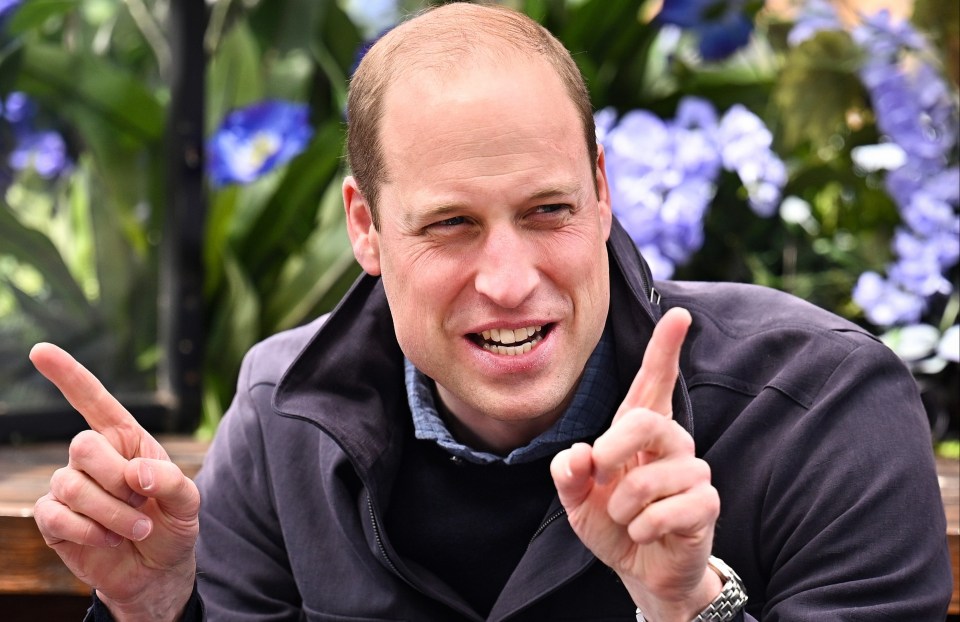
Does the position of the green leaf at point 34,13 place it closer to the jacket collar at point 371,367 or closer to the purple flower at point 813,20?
the jacket collar at point 371,367

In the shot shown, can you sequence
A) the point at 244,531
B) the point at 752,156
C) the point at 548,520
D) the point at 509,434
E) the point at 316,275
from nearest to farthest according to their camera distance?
the point at 548,520, the point at 509,434, the point at 244,531, the point at 752,156, the point at 316,275

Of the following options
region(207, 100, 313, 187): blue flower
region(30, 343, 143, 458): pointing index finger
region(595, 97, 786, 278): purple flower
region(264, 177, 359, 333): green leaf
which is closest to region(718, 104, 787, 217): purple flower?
region(595, 97, 786, 278): purple flower

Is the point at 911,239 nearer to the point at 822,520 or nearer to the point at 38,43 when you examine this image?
the point at 822,520

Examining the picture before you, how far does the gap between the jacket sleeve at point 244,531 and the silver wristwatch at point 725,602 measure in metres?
0.68

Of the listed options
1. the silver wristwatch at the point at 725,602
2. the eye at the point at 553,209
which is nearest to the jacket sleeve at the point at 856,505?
the silver wristwatch at the point at 725,602

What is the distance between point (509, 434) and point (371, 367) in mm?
213

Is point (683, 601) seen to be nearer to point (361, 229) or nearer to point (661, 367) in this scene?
point (661, 367)

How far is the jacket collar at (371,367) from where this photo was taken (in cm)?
155

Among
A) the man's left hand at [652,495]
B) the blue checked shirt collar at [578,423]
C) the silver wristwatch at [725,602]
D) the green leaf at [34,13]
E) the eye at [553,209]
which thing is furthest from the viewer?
the green leaf at [34,13]

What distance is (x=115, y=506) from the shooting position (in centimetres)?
133

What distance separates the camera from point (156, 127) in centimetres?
276

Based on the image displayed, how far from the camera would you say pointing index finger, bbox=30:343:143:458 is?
1337mm

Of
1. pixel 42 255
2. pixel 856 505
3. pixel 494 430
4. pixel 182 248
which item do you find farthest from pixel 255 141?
pixel 856 505

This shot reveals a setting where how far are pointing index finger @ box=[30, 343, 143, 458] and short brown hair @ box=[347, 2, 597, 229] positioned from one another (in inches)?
16.0
